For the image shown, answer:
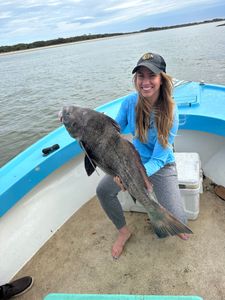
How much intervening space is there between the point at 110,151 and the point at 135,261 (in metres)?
1.40

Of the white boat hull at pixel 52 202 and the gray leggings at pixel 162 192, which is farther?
the white boat hull at pixel 52 202

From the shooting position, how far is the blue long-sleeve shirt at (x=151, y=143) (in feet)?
9.12

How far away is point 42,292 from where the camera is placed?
2861 mm

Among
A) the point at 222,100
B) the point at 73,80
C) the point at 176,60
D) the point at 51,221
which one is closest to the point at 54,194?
the point at 51,221

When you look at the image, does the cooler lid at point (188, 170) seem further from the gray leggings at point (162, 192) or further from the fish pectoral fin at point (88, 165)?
the fish pectoral fin at point (88, 165)

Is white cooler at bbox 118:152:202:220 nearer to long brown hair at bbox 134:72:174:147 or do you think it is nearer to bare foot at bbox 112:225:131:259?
bare foot at bbox 112:225:131:259

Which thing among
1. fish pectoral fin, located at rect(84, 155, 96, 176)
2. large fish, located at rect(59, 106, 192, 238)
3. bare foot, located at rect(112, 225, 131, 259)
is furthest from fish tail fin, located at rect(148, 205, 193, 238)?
bare foot, located at rect(112, 225, 131, 259)

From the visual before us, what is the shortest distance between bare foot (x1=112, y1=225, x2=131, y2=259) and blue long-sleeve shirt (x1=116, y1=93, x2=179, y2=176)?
2.68ft

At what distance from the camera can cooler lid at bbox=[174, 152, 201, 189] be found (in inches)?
124

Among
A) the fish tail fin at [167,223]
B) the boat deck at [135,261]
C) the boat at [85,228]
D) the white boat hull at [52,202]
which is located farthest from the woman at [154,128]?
the white boat hull at [52,202]

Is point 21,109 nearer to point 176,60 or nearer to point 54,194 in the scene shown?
point 54,194

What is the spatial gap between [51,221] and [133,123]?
1.58m

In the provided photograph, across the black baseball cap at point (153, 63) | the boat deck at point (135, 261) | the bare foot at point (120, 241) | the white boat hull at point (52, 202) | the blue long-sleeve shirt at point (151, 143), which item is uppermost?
the black baseball cap at point (153, 63)

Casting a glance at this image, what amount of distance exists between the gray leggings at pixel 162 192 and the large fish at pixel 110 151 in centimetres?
51
